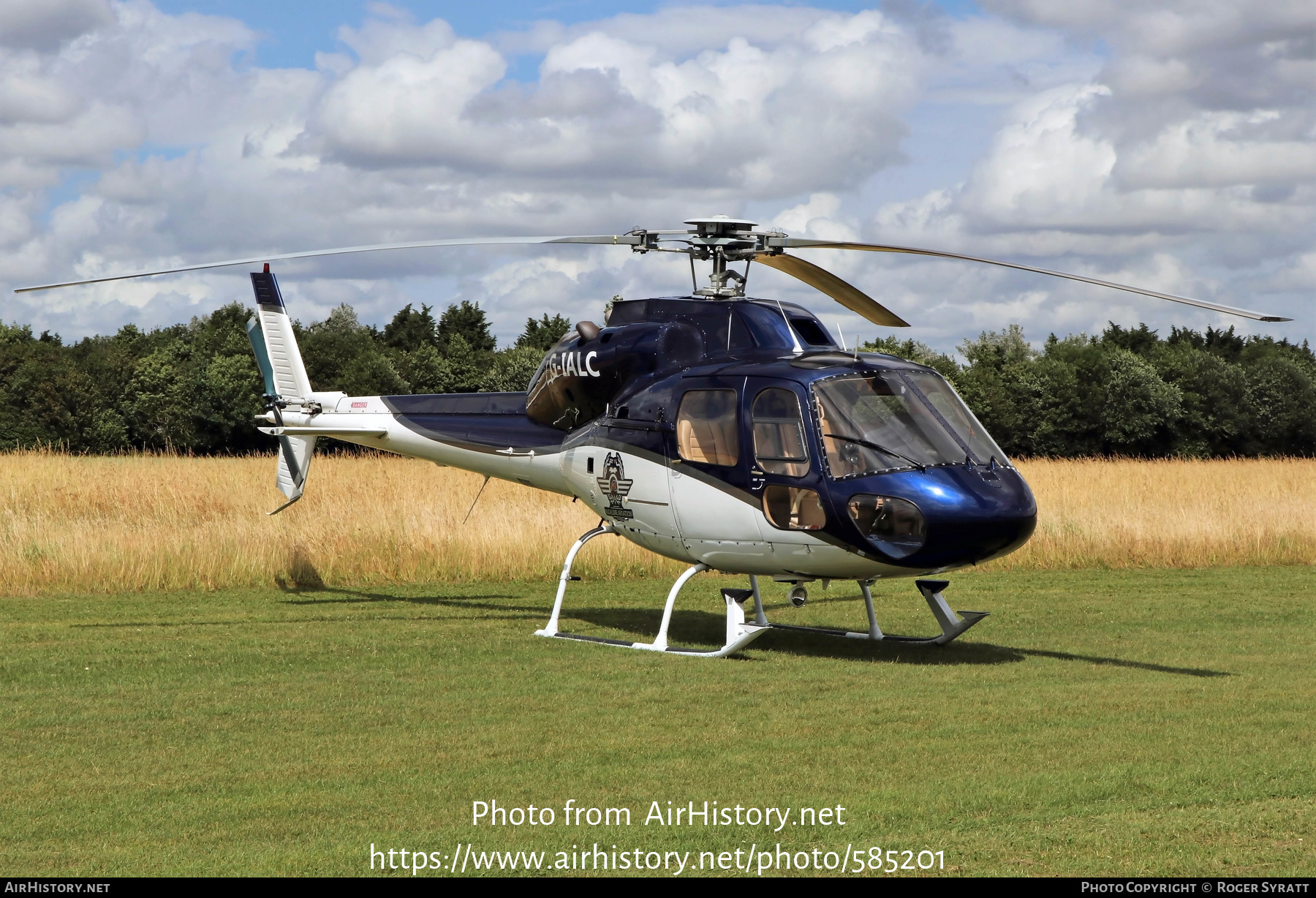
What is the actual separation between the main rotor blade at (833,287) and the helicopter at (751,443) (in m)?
0.02

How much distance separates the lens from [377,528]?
19.0m

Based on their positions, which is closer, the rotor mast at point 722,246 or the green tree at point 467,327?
the rotor mast at point 722,246

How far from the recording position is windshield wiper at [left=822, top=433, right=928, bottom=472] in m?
10.5

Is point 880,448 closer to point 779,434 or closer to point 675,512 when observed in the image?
point 779,434

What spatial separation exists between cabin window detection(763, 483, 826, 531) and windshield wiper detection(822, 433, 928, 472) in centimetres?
52

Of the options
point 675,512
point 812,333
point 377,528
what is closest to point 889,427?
point 812,333

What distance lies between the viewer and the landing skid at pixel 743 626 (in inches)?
459

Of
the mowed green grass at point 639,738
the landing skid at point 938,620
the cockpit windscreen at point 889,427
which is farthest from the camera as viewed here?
the landing skid at point 938,620

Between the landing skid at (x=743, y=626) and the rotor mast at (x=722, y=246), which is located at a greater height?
the rotor mast at (x=722, y=246)

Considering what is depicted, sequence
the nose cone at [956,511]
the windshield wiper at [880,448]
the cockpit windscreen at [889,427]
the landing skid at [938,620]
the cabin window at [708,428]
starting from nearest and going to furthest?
1. the nose cone at [956,511]
2. the windshield wiper at [880,448]
3. the cockpit windscreen at [889,427]
4. the cabin window at [708,428]
5. the landing skid at [938,620]

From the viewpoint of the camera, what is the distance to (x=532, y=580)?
61.8ft

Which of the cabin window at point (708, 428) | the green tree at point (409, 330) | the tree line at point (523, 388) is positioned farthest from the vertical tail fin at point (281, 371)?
the green tree at point (409, 330)

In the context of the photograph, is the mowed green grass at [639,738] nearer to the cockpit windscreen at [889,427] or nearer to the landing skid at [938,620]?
the landing skid at [938,620]

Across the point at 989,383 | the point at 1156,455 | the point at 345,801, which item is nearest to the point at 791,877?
the point at 345,801
